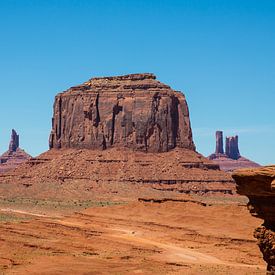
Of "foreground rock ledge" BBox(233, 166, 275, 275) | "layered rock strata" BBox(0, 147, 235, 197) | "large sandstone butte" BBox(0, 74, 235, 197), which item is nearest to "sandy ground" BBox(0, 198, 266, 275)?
"foreground rock ledge" BBox(233, 166, 275, 275)

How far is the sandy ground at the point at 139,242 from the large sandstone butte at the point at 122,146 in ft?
114

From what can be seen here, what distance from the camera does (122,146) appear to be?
112812mm

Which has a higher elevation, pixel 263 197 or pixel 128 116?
pixel 128 116

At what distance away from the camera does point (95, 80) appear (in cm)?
12181

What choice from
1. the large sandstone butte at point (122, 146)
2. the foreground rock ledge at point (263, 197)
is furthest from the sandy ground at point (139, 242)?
the large sandstone butte at point (122, 146)

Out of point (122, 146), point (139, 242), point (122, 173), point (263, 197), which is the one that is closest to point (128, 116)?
point (122, 146)

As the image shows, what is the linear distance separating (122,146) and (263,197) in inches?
3742

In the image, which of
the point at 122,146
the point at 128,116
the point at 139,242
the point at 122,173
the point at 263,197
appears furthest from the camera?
the point at 128,116

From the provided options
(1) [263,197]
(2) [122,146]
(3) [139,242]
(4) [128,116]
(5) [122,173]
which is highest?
(4) [128,116]

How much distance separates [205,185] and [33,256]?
2857 inches

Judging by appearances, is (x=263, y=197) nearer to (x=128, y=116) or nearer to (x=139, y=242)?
(x=139, y=242)

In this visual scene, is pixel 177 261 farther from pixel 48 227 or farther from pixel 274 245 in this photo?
pixel 48 227

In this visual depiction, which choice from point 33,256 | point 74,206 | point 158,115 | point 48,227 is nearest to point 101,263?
point 33,256

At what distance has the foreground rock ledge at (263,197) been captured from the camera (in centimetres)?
1728
